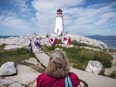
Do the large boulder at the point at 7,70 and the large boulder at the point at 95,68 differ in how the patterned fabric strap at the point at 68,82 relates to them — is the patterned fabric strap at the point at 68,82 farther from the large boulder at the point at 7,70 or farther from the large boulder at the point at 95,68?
the large boulder at the point at 7,70

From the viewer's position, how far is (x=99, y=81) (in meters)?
8.78

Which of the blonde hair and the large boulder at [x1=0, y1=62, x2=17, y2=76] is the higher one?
the blonde hair

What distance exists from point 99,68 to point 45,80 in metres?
7.85

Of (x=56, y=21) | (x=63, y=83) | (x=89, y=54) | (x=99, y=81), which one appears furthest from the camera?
(x=56, y=21)

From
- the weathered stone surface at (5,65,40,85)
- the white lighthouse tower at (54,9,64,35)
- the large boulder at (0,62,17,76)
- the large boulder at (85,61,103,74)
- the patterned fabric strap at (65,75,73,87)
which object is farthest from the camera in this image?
the white lighthouse tower at (54,9,64,35)

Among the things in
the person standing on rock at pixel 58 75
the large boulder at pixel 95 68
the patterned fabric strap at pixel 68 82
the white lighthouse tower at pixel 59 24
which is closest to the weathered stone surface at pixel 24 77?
the large boulder at pixel 95 68

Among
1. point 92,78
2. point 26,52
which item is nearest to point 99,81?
point 92,78

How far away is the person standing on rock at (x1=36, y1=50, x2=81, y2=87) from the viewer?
10.4 feet

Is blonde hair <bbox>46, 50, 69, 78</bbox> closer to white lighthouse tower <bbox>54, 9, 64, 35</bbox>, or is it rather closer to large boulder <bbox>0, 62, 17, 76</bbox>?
large boulder <bbox>0, 62, 17, 76</bbox>

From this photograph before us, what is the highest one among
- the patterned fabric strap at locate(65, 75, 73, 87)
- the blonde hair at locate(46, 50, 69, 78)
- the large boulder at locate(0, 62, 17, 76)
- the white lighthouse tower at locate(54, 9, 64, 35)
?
the white lighthouse tower at locate(54, 9, 64, 35)

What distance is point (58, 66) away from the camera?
3.23 meters

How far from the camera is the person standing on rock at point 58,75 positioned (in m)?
3.18

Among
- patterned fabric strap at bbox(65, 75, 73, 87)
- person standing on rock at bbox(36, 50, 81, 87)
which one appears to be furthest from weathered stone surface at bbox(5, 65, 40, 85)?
patterned fabric strap at bbox(65, 75, 73, 87)

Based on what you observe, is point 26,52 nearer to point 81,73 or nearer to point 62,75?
point 81,73
